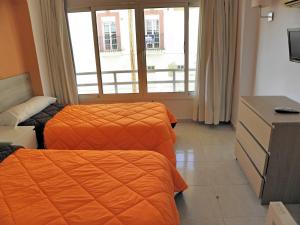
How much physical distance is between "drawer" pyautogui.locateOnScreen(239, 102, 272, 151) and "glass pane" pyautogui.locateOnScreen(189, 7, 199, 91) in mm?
1600

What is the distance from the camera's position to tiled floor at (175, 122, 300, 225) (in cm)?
203

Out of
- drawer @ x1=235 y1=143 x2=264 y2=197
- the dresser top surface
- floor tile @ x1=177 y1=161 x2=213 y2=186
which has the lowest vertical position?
floor tile @ x1=177 y1=161 x2=213 y2=186

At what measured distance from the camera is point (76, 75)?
4.22 m

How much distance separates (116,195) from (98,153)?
1.98 ft

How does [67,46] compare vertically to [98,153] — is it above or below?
above

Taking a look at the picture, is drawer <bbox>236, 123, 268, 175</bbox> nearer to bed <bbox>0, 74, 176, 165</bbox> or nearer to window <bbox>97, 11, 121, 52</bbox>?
bed <bbox>0, 74, 176, 165</bbox>

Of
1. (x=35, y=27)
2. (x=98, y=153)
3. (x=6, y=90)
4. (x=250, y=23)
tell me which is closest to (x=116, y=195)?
(x=98, y=153)

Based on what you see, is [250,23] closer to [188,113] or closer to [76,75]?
[188,113]

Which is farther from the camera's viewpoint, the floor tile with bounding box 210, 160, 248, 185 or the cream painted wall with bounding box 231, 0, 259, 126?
the cream painted wall with bounding box 231, 0, 259, 126

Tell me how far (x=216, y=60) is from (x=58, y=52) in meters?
2.61

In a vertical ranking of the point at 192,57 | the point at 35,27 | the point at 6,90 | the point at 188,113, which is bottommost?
the point at 188,113

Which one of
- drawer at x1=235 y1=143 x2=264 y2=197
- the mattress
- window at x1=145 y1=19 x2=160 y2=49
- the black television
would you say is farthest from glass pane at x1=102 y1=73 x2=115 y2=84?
the black television

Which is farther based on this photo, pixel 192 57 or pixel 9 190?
pixel 192 57

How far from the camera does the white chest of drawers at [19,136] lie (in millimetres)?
2394
